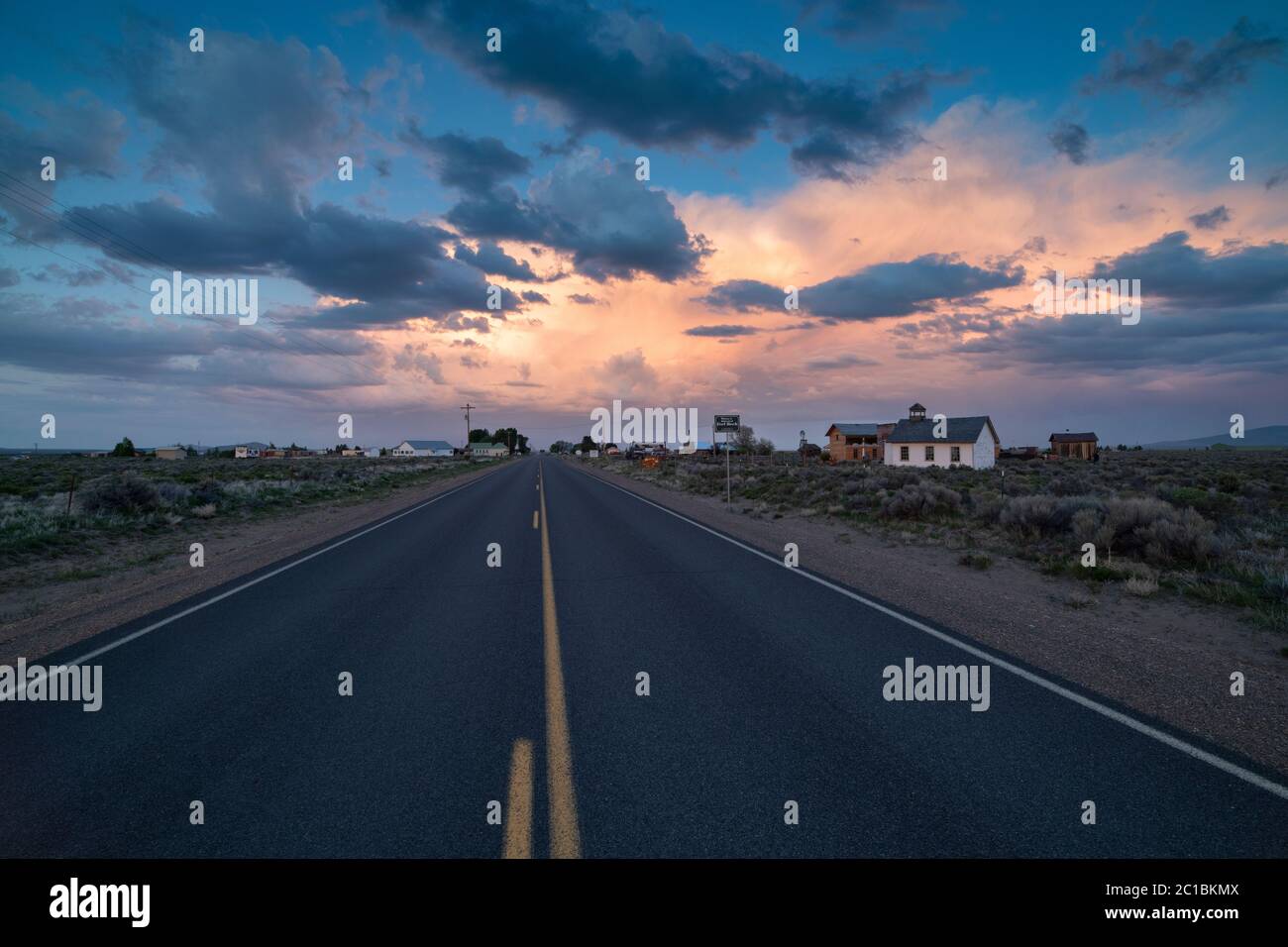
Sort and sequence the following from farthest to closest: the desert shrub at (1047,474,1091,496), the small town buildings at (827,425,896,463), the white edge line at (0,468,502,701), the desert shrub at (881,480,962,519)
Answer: the small town buildings at (827,425,896,463) → the desert shrub at (1047,474,1091,496) → the desert shrub at (881,480,962,519) → the white edge line at (0,468,502,701)

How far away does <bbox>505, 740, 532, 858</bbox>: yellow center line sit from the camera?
3.37 metres

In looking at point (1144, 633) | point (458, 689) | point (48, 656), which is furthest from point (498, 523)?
point (1144, 633)

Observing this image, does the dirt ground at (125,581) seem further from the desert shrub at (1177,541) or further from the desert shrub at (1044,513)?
the desert shrub at (1044,513)

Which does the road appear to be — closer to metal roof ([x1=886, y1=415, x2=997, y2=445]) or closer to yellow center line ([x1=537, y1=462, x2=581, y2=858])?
yellow center line ([x1=537, y1=462, x2=581, y2=858])

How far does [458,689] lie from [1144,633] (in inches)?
312

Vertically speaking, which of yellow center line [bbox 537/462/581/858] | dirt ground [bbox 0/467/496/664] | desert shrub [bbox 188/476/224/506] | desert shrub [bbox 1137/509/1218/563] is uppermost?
desert shrub [bbox 188/476/224/506]

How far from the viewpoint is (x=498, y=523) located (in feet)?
65.0

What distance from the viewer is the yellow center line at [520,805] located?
3371 millimetres

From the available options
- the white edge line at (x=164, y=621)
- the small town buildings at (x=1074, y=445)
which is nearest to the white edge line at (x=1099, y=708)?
the white edge line at (x=164, y=621)

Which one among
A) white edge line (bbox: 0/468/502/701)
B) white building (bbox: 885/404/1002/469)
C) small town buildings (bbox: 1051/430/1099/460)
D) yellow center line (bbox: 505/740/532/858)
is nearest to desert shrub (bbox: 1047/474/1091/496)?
white edge line (bbox: 0/468/502/701)

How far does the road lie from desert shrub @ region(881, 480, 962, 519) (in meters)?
12.2

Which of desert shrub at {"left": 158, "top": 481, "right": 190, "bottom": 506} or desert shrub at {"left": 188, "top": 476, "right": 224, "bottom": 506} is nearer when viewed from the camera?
desert shrub at {"left": 158, "top": 481, "right": 190, "bottom": 506}

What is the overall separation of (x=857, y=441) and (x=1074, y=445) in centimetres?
2531
